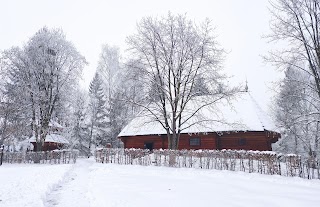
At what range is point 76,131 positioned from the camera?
1563 inches

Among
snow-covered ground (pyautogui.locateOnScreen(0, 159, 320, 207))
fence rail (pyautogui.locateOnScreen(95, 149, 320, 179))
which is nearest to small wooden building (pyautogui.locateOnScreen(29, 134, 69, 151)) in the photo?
fence rail (pyautogui.locateOnScreen(95, 149, 320, 179))

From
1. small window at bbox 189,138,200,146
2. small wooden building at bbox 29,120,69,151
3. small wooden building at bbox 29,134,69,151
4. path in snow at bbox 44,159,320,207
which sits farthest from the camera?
small wooden building at bbox 29,134,69,151

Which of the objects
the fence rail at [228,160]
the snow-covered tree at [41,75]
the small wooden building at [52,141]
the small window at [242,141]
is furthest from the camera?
the small wooden building at [52,141]

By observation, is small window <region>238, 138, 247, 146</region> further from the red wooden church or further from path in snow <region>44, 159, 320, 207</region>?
path in snow <region>44, 159, 320, 207</region>

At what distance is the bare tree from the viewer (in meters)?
20.3

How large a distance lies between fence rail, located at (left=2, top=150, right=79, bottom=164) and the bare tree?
10.3 m

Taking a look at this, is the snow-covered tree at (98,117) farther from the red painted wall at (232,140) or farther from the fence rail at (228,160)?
the fence rail at (228,160)

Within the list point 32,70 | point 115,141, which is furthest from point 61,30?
point 115,141

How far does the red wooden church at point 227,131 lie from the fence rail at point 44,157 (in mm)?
6538

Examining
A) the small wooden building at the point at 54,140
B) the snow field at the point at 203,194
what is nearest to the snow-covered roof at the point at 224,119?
the snow field at the point at 203,194

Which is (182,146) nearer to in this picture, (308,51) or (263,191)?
(308,51)

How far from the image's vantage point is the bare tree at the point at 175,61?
798 inches

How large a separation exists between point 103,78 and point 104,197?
35010mm

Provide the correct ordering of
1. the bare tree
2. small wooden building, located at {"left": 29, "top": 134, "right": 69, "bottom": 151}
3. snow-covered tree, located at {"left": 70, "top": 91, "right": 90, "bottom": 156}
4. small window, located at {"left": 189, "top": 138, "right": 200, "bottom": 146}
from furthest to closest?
snow-covered tree, located at {"left": 70, "top": 91, "right": 90, "bottom": 156} < small wooden building, located at {"left": 29, "top": 134, "right": 69, "bottom": 151} < small window, located at {"left": 189, "top": 138, "right": 200, "bottom": 146} < the bare tree
